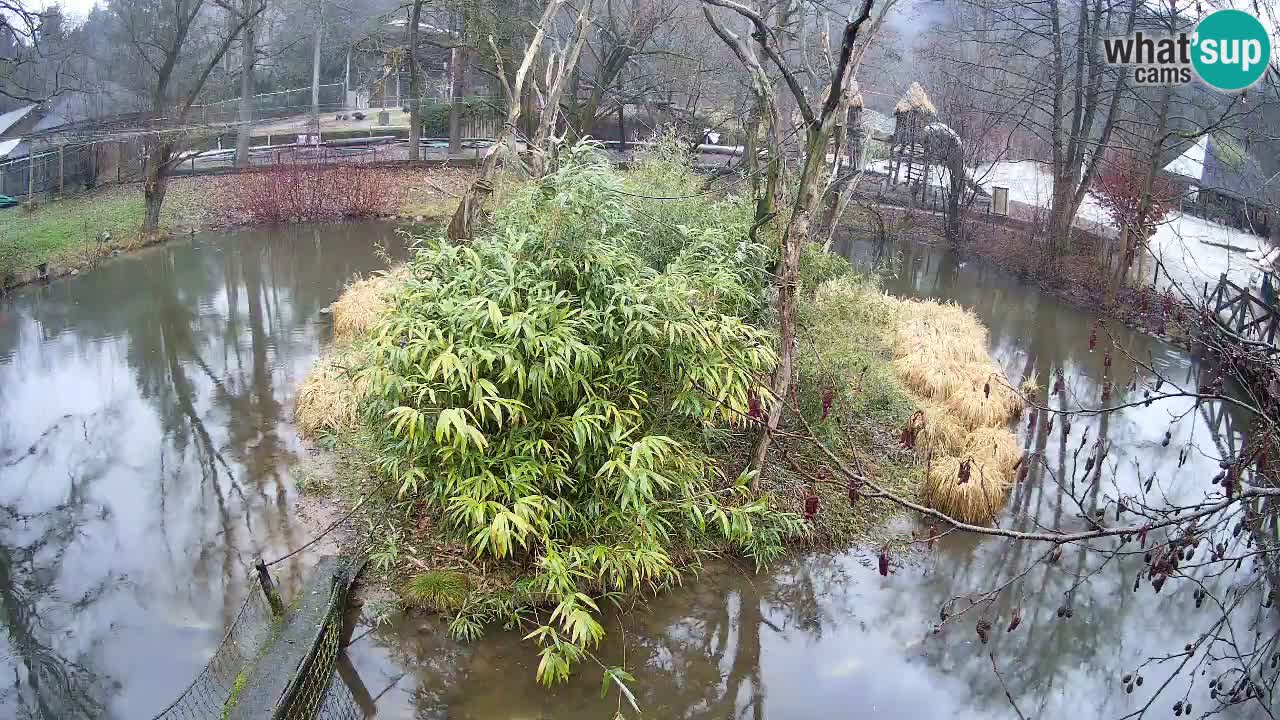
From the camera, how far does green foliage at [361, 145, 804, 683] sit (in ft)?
17.4

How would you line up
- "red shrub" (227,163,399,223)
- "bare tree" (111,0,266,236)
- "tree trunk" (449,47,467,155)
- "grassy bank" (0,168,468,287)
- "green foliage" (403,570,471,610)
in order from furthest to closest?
"tree trunk" (449,47,467,155) → "red shrub" (227,163,399,223) → "bare tree" (111,0,266,236) → "grassy bank" (0,168,468,287) → "green foliage" (403,570,471,610)

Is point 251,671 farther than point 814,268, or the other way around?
point 814,268

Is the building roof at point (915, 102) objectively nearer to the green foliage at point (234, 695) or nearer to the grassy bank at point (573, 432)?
the grassy bank at point (573, 432)

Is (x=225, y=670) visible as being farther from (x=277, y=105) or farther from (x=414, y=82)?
(x=277, y=105)

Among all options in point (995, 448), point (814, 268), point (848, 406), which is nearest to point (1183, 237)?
point (995, 448)

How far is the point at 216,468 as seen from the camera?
743 cm

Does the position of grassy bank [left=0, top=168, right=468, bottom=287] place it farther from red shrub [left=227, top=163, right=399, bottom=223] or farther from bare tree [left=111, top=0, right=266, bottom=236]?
bare tree [left=111, top=0, right=266, bottom=236]

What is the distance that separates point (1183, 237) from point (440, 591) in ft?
26.6

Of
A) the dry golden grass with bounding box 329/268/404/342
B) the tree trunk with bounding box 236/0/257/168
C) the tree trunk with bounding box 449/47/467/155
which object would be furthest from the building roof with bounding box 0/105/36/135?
the dry golden grass with bounding box 329/268/404/342

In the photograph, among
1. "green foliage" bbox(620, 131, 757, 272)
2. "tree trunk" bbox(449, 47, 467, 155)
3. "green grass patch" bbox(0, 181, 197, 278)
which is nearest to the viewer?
"green foliage" bbox(620, 131, 757, 272)

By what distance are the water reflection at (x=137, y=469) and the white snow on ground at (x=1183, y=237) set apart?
27.2 feet

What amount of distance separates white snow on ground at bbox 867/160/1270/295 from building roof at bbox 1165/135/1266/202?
22.0 inches

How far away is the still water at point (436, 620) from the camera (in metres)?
5.10
